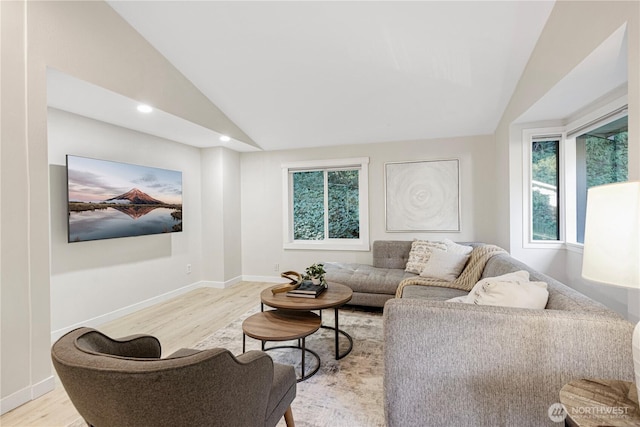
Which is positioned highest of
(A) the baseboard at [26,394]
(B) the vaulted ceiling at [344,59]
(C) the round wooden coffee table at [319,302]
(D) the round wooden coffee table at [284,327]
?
(B) the vaulted ceiling at [344,59]

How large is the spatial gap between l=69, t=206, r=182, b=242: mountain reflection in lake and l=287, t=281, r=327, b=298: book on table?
2118 millimetres

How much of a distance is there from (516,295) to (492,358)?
16.3 inches

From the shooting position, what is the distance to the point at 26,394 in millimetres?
1946

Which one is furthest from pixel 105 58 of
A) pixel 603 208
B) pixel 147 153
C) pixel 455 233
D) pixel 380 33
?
pixel 455 233

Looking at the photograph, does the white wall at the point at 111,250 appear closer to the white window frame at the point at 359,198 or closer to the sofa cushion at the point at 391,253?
the white window frame at the point at 359,198

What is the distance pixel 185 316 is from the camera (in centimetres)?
347

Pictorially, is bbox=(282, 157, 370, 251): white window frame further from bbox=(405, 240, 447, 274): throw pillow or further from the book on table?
the book on table

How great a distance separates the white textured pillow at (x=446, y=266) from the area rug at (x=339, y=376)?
799 millimetres

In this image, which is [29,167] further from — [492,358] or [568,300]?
[568,300]

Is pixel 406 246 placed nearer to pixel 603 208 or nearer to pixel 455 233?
pixel 455 233

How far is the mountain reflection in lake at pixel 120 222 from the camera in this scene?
2.93 metres

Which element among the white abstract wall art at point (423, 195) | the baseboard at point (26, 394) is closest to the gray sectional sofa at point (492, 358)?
the baseboard at point (26, 394)

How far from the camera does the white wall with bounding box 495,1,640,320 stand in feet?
4.83

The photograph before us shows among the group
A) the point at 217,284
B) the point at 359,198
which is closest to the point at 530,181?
the point at 359,198
